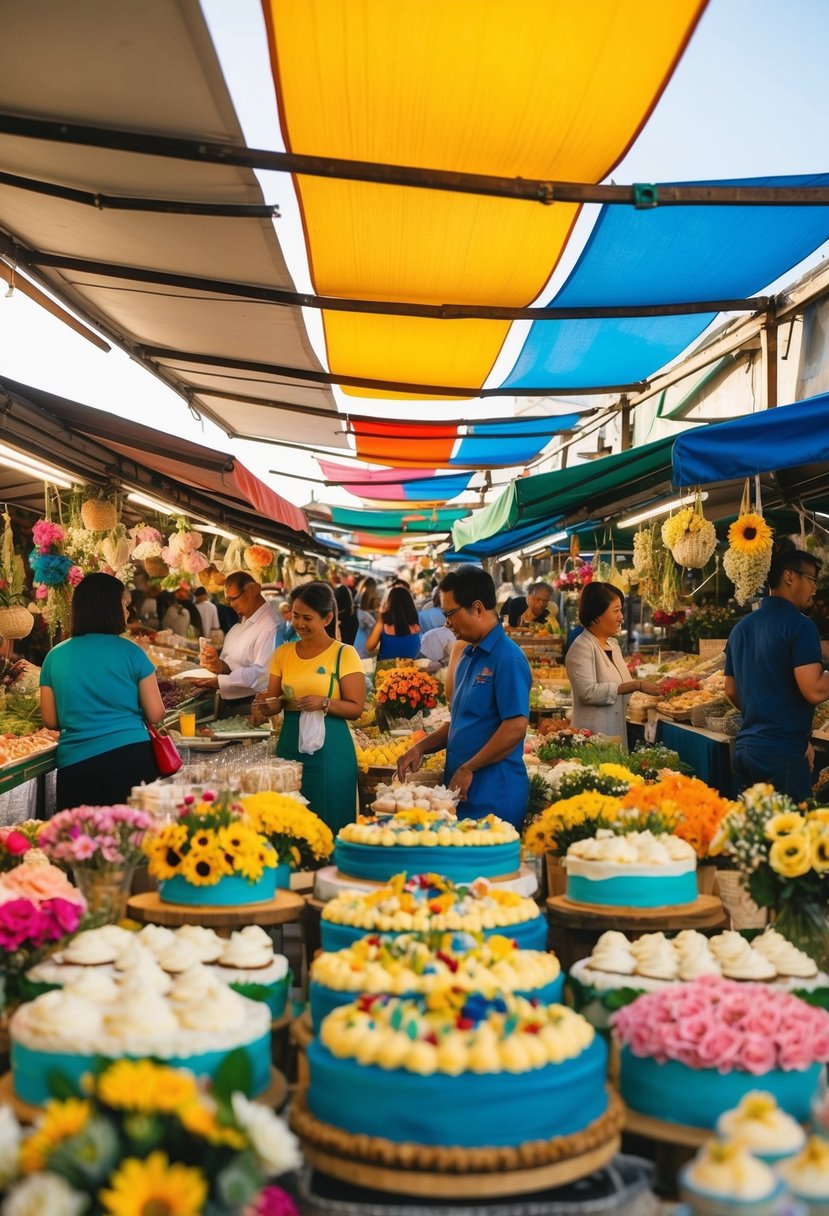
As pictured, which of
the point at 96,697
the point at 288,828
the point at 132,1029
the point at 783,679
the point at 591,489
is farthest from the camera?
the point at 591,489

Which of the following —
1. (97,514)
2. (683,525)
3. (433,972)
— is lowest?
(433,972)

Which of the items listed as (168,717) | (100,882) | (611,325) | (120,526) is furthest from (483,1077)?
(120,526)

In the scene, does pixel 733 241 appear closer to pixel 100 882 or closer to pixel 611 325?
pixel 611 325

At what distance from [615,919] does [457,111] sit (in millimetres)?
2972

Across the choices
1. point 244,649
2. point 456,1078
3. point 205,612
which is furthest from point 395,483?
point 456,1078

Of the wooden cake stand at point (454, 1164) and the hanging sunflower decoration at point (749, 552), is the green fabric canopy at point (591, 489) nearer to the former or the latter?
the hanging sunflower decoration at point (749, 552)

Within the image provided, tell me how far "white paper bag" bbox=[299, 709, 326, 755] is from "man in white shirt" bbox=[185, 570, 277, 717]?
2920mm

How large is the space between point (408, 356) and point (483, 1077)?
595 centimetres

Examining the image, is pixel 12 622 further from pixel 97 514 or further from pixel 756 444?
pixel 756 444

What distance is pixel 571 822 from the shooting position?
4008mm

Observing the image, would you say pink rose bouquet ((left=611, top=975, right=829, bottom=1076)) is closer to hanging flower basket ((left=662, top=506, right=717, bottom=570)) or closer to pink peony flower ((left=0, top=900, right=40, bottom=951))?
pink peony flower ((left=0, top=900, right=40, bottom=951))

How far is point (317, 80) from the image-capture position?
3.99m

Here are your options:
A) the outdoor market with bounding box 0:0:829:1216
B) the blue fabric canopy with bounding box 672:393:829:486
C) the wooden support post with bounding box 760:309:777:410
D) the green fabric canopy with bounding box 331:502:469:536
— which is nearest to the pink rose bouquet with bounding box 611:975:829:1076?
the outdoor market with bounding box 0:0:829:1216

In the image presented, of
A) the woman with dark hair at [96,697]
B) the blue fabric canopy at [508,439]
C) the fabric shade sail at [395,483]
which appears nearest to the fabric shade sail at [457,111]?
the woman with dark hair at [96,697]
